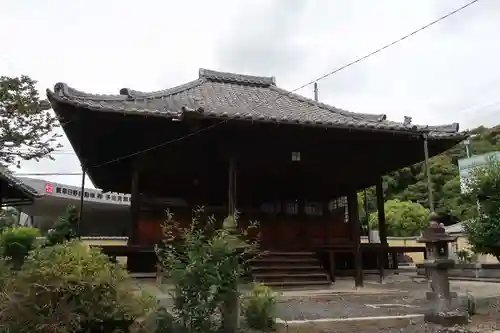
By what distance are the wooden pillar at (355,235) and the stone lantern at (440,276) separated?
12.3 ft

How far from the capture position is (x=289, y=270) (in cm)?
1149

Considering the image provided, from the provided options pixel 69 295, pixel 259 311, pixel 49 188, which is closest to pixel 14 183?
pixel 69 295

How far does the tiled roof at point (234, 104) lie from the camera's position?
9500 mm

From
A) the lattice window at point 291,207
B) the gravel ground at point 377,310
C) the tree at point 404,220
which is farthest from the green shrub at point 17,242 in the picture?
the tree at point 404,220

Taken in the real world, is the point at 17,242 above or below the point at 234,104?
below

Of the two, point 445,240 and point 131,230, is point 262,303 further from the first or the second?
point 131,230

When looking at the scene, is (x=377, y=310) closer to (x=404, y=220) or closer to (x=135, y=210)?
(x=135, y=210)

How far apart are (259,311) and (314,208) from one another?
8.52 m

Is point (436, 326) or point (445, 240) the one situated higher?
point (445, 240)

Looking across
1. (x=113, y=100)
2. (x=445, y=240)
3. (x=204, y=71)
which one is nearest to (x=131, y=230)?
(x=113, y=100)

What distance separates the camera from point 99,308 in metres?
4.85

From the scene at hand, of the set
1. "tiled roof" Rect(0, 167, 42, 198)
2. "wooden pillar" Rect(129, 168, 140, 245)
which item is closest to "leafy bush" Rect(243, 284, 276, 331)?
"wooden pillar" Rect(129, 168, 140, 245)

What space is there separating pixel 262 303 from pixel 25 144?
5.78m

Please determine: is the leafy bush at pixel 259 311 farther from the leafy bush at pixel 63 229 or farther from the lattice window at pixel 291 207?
the lattice window at pixel 291 207
